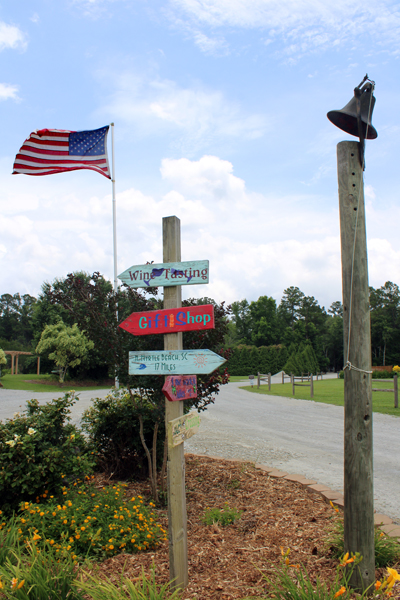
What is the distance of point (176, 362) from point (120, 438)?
7.91 ft

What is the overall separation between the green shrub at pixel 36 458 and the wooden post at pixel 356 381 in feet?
7.63

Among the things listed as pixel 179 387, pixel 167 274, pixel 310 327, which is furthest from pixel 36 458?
pixel 310 327

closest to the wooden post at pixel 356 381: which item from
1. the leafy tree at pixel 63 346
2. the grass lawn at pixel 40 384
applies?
the leafy tree at pixel 63 346

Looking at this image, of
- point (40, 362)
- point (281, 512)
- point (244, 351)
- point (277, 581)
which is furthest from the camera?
point (244, 351)

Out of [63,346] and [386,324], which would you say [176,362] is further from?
[386,324]

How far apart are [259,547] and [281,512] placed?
2.45 ft

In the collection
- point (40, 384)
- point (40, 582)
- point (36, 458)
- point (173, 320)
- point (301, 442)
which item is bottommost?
point (40, 384)

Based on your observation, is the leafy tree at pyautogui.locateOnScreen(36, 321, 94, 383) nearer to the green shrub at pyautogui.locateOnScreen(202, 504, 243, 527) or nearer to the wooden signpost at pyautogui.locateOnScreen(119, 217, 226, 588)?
the green shrub at pyautogui.locateOnScreen(202, 504, 243, 527)

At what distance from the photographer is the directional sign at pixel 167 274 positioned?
2965mm

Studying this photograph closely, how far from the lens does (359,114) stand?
2.69 meters

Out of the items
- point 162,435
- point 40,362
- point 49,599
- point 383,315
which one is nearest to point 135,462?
point 162,435

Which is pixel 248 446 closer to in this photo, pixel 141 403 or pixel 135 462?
pixel 135 462

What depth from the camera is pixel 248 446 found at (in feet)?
24.3

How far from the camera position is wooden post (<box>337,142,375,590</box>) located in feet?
8.46
